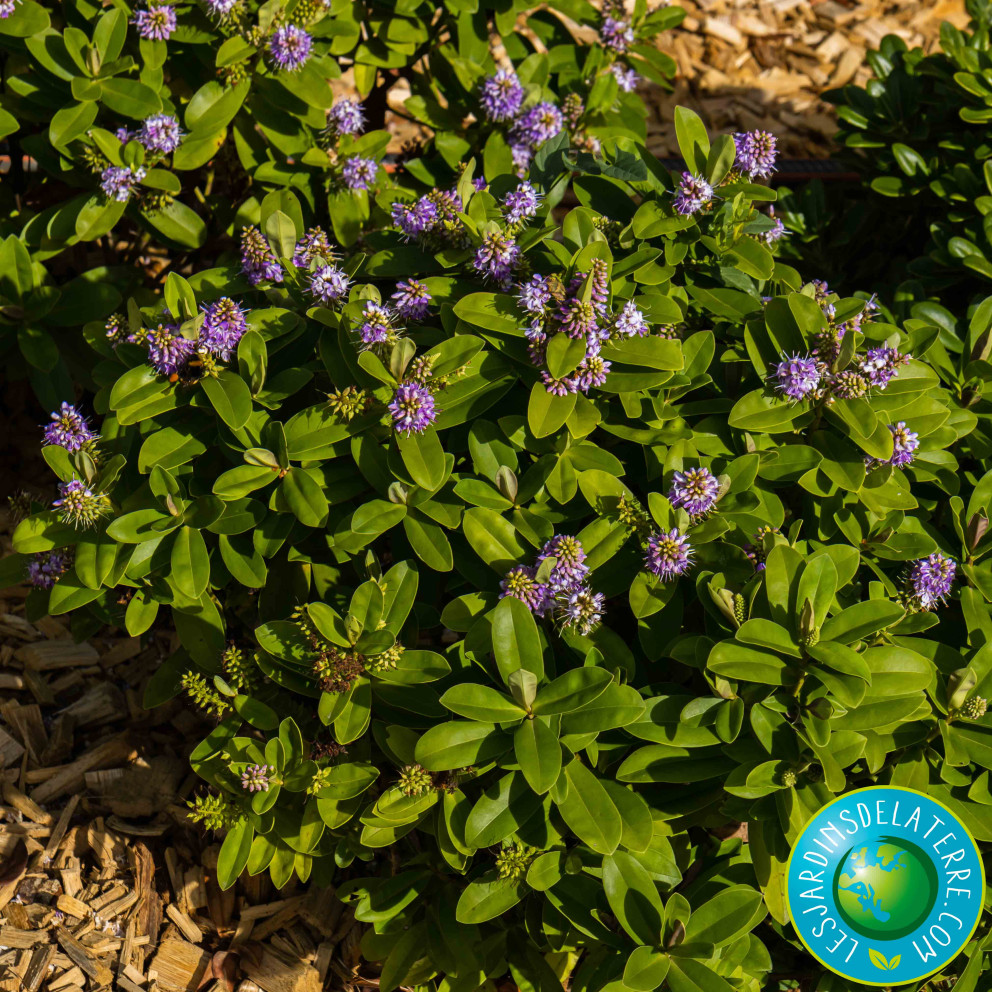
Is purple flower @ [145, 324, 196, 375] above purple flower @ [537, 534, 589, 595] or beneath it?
above

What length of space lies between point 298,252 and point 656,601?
4.00 feet

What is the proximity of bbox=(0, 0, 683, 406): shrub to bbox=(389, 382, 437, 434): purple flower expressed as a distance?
2.92 ft

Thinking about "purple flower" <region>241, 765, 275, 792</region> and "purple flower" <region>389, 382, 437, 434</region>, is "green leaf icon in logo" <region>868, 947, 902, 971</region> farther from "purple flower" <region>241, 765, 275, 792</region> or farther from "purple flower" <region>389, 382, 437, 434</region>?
"purple flower" <region>389, 382, 437, 434</region>

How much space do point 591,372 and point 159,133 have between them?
1597mm

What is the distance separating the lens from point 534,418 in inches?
88.0

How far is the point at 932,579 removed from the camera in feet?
7.77

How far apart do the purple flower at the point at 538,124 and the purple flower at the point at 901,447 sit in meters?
1.49

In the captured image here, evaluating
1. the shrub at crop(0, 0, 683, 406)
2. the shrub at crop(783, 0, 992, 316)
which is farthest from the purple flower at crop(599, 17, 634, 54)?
the shrub at crop(783, 0, 992, 316)

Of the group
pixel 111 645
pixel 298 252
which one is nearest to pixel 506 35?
pixel 298 252

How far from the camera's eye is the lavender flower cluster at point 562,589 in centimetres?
221

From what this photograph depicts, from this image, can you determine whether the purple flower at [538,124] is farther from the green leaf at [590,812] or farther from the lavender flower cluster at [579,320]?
the green leaf at [590,812]

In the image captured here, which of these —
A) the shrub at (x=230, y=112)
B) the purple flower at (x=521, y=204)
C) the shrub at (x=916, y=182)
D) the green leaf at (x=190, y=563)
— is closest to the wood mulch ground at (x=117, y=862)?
the green leaf at (x=190, y=563)

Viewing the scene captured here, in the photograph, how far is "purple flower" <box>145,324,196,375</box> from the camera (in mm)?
2412

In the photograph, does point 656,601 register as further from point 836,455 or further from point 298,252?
point 298,252
